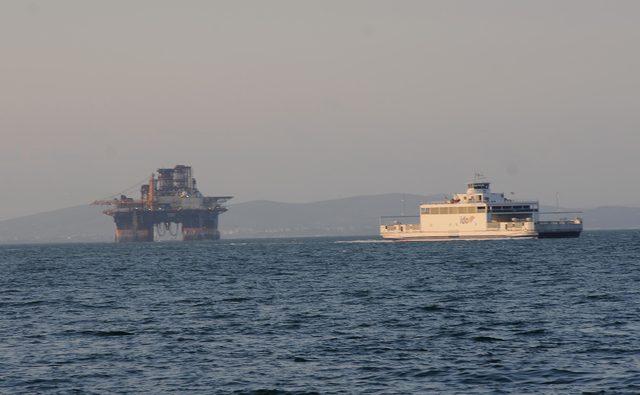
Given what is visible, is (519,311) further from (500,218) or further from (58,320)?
(500,218)

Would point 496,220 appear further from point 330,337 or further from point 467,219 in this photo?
point 330,337

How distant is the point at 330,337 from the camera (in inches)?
1689

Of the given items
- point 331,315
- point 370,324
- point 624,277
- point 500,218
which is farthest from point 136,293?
point 500,218

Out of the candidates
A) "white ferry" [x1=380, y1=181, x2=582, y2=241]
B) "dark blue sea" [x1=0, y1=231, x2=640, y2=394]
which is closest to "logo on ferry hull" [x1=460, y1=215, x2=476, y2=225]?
"white ferry" [x1=380, y1=181, x2=582, y2=241]

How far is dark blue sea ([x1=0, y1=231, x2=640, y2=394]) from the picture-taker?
32.5 meters

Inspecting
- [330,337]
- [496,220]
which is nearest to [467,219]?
[496,220]

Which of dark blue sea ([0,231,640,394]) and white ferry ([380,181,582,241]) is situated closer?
dark blue sea ([0,231,640,394])

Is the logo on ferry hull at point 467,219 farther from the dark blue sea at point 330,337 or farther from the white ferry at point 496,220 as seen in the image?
the dark blue sea at point 330,337

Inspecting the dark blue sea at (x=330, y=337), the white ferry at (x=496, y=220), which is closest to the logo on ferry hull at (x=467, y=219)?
the white ferry at (x=496, y=220)

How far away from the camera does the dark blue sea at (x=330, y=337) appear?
3253cm

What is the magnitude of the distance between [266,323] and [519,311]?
1296 cm

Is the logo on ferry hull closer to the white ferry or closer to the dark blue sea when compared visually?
the white ferry

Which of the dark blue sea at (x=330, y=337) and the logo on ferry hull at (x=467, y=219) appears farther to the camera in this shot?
the logo on ferry hull at (x=467, y=219)

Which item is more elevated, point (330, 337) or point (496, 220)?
point (496, 220)
